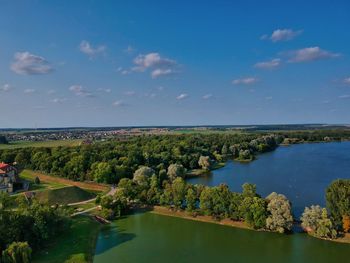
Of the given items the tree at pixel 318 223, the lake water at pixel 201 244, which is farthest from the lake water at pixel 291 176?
the tree at pixel 318 223

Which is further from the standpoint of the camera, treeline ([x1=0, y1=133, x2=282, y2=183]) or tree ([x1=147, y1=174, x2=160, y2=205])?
treeline ([x1=0, y1=133, x2=282, y2=183])

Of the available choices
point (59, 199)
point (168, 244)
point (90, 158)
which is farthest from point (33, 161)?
point (168, 244)

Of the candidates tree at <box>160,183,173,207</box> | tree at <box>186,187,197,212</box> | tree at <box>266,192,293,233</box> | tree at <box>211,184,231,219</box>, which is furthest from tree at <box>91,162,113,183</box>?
tree at <box>266,192,293,233</box>

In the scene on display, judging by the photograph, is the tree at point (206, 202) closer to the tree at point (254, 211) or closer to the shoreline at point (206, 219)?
the shoreline at point (206, 219)

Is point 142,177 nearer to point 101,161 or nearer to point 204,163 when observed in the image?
point 101,161

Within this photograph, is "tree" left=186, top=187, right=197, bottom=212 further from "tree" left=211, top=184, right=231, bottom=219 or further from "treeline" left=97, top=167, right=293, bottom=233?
"tree" left=211, top=184, right=231, bottom=219

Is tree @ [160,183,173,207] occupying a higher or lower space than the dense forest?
lower

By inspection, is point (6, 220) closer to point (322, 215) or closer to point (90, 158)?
point (322, 215)
